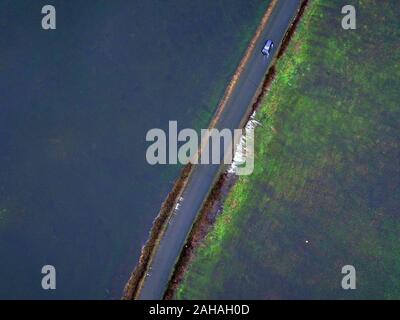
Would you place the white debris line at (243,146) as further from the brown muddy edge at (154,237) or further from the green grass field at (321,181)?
the brown muddy edge at (154,237)

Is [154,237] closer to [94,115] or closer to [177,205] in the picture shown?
[177,205]

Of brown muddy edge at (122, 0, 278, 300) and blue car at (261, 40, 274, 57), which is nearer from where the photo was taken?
brown muddy edge at (122, 0, 278, 300)

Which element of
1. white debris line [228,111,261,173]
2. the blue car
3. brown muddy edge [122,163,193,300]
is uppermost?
the blue car

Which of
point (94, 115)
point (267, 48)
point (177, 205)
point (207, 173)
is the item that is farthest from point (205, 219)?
point (267, 48)

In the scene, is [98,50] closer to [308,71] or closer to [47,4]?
[47,4]

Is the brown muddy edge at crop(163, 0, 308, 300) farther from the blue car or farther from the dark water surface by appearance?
the dark water surface

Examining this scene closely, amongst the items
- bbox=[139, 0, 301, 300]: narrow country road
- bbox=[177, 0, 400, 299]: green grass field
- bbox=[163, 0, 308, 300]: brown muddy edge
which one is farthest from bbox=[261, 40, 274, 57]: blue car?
bbox=[163, 0, 308, 300]: brown muddy edge
